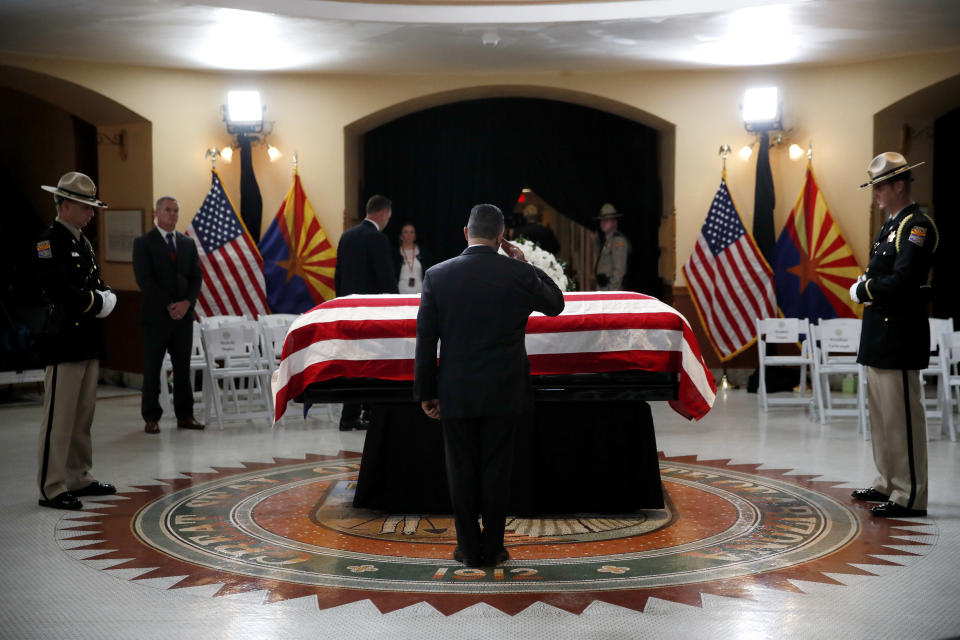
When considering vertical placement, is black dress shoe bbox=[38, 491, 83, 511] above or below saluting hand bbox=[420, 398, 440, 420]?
below

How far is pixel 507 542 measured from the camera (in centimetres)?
442

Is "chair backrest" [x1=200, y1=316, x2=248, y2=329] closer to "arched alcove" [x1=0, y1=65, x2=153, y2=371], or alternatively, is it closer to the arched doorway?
"arched alcove" [x1=0, y1=65, x2=153, y2=371]

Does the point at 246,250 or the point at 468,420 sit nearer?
the point at 468,420

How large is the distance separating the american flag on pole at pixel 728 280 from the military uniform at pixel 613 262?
0.68m

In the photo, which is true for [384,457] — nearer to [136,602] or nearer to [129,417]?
[136,602]

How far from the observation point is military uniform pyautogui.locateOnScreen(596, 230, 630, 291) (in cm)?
1037

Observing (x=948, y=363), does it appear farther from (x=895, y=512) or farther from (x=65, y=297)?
(x=65, y=297)

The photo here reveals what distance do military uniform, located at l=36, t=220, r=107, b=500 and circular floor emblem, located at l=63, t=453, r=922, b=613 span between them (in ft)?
1.34

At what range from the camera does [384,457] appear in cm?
499

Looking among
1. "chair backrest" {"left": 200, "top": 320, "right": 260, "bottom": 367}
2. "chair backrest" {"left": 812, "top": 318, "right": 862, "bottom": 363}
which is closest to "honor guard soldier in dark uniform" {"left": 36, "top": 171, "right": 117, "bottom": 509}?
"chair backrest" {"left": 200, "top": 320, "right": 260, "bottom": 367}

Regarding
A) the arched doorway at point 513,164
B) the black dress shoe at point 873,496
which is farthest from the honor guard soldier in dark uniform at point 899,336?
the arched doorway at point 513,164

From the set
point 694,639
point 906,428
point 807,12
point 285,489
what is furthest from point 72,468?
point 807,12

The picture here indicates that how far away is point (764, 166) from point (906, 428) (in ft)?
18.4

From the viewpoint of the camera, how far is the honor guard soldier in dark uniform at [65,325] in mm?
5055
